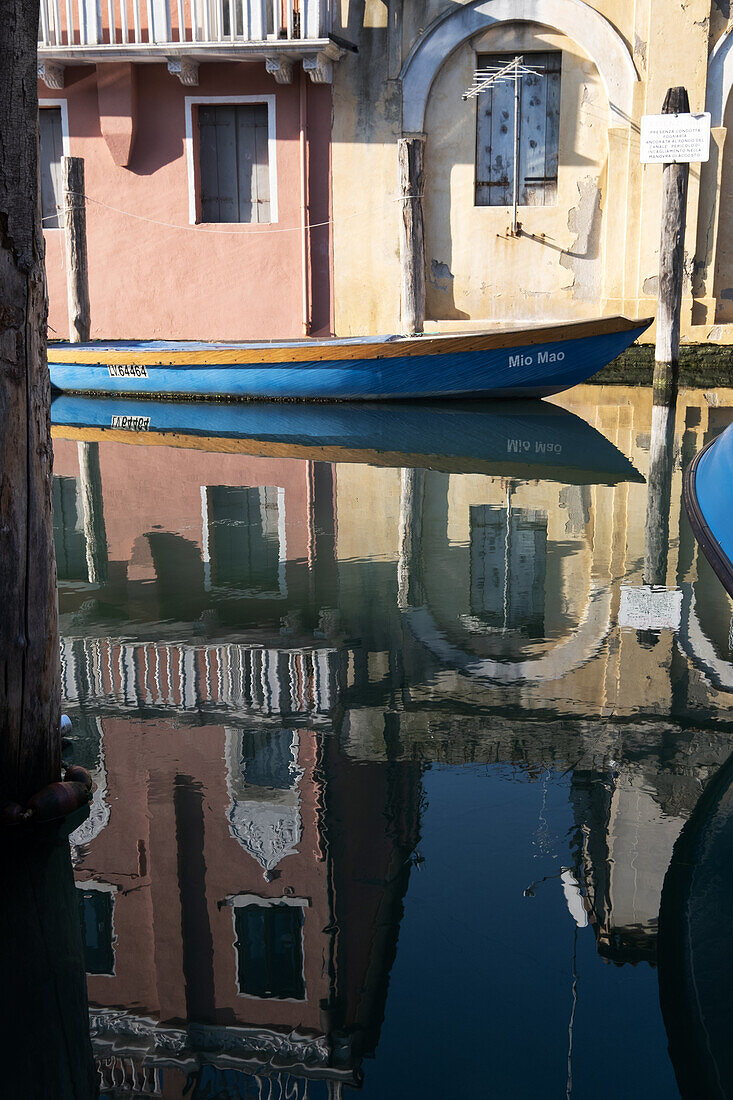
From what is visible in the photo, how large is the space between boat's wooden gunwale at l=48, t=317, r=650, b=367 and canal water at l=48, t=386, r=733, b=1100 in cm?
387

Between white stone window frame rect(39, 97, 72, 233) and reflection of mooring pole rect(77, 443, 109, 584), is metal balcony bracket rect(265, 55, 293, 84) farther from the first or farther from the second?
reflection of mooring pole rect(77, 443, 109, 584)

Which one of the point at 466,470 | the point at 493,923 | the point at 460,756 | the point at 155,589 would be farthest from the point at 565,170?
the point at 493,923

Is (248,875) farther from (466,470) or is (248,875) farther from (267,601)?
(466,470)

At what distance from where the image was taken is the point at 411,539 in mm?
6168

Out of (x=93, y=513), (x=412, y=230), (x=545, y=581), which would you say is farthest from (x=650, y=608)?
(x=412, y=230)

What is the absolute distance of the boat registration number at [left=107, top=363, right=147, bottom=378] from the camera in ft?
38.4

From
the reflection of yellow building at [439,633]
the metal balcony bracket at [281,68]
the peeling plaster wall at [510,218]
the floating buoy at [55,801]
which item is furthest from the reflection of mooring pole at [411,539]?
the metal balcony bracket at [281,68]

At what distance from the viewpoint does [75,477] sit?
8.05m

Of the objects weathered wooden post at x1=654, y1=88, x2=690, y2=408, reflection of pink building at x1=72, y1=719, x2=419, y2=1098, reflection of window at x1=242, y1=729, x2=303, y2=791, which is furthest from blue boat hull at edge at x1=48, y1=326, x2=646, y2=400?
reflection of pink building at x1=72, y1=719, x2=419, y2=1098

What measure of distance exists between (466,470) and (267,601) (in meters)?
3.16

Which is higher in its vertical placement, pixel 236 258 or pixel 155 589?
pixel 236 258

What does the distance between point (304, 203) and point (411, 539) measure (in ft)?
27.8

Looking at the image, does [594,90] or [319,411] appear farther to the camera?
[594,90]

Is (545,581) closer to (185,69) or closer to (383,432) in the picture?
(383,432)
